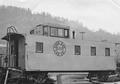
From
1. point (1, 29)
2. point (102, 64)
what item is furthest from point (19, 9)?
point (102, 64)

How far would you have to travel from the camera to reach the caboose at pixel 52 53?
15.1 m

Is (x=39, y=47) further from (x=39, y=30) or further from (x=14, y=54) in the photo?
(x=39, y=30)

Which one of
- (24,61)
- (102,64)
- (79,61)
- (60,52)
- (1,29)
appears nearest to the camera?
(24,61)

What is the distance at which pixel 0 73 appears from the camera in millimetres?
15500

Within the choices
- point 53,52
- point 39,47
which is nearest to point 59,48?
point 53,52

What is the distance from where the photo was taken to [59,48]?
16.3 m

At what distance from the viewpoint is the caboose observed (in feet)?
49.6

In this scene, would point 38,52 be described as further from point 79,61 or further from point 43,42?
point 79,61

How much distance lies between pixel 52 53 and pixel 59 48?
26.7 inches

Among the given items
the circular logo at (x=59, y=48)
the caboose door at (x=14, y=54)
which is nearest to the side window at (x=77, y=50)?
the circular logo at (x=59, y=48)

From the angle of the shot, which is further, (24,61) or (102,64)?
(102,64)

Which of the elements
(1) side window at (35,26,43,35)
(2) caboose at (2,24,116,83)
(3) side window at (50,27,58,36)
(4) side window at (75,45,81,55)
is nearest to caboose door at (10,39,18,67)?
(2) caboose at (2,24,116,83)

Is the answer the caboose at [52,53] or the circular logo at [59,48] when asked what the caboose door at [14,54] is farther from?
the circular logo at [59,48]

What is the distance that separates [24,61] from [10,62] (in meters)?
2.10
